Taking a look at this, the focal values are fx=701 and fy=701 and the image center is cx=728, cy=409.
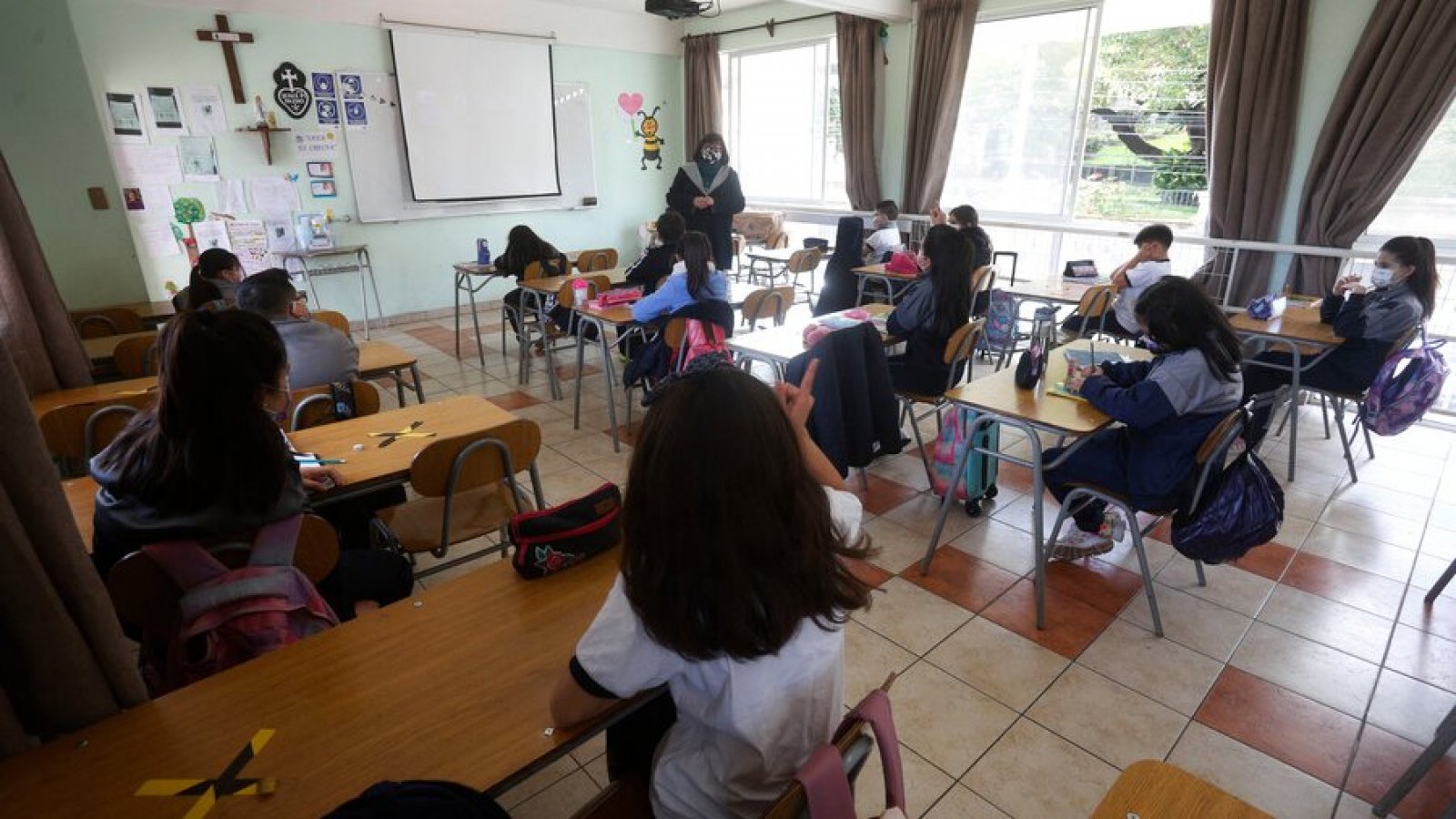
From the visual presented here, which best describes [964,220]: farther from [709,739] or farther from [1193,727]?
[709,739]

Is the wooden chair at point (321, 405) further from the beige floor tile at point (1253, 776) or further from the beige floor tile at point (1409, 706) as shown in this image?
the beige floor tile at point (1409, 706)

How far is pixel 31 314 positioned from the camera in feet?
9.16

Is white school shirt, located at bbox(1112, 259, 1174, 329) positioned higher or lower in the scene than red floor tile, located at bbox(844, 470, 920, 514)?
higher

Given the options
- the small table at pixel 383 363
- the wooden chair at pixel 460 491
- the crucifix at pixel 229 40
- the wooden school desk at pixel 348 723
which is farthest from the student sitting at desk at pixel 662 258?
the crucifix at pixel 229 40

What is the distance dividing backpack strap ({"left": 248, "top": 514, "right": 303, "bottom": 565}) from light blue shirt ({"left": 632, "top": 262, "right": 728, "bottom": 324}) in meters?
2.38

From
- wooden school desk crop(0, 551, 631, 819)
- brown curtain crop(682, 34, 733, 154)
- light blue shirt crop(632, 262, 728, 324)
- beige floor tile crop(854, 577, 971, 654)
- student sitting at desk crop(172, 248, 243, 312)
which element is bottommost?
beige floor tile crop(854, 577, 971, 654)

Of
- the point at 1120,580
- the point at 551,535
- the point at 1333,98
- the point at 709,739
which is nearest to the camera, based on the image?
the point at 709,739

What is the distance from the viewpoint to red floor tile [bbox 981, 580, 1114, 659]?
→ 2.36m

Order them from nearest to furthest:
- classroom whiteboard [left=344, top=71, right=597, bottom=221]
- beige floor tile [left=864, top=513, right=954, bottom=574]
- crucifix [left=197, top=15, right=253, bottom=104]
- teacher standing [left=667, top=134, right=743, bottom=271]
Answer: beige floor tile [left=864, top=513, right=954, bottom=574], crucifix [left=197, top=15, right=253, bottom=104], teacher standing [left=667, top=134, right=743, bottom=271], classroom whiteboard [left=344, top=71, right=597, bottom=221]

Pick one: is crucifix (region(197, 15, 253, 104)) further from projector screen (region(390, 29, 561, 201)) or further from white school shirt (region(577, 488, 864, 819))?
white school shirt (region(577, 488, 864, 819))

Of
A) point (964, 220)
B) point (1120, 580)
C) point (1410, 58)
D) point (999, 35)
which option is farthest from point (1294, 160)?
point (1120, 580)

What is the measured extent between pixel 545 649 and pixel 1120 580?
92.6 inches

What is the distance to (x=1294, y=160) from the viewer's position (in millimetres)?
4625

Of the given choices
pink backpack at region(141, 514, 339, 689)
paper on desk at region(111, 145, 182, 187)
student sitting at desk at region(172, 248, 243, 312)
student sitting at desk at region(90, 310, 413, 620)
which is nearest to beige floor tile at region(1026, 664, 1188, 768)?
pink backpack at region(141, 514, 339, 689)
